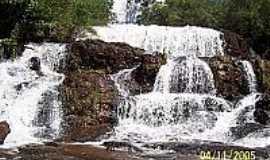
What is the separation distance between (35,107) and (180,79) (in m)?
5.30

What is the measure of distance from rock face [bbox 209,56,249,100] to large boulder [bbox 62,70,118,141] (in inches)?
147

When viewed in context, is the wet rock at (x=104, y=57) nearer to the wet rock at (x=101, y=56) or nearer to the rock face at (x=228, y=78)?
the wet rock at (x=101, y=56)

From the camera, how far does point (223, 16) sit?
3194cm

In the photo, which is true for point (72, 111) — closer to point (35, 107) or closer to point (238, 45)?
point (35, 107)

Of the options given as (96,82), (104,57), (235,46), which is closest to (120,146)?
(96,82)

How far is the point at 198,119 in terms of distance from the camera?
63.2 feet

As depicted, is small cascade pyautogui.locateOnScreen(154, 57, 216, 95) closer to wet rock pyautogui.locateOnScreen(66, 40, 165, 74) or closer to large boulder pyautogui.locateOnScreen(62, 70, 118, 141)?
wet rock pyautogui.locateOnScreen(66, 40, 165, 74)

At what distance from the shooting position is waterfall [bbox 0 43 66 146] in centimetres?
1803

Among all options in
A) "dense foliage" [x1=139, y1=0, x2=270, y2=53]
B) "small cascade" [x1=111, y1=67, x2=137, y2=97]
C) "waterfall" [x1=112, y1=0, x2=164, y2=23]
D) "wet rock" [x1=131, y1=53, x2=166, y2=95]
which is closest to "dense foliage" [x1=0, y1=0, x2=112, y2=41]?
"small cascade" [x1=111, y1=67, x2=137, y2=97]

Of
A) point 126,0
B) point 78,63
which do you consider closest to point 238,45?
point 78,63

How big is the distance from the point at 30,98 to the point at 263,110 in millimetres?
7340

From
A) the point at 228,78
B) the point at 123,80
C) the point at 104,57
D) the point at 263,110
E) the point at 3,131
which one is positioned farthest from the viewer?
the point at 104,57

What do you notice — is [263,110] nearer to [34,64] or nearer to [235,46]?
[235,46]

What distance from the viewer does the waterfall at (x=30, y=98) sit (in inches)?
710
